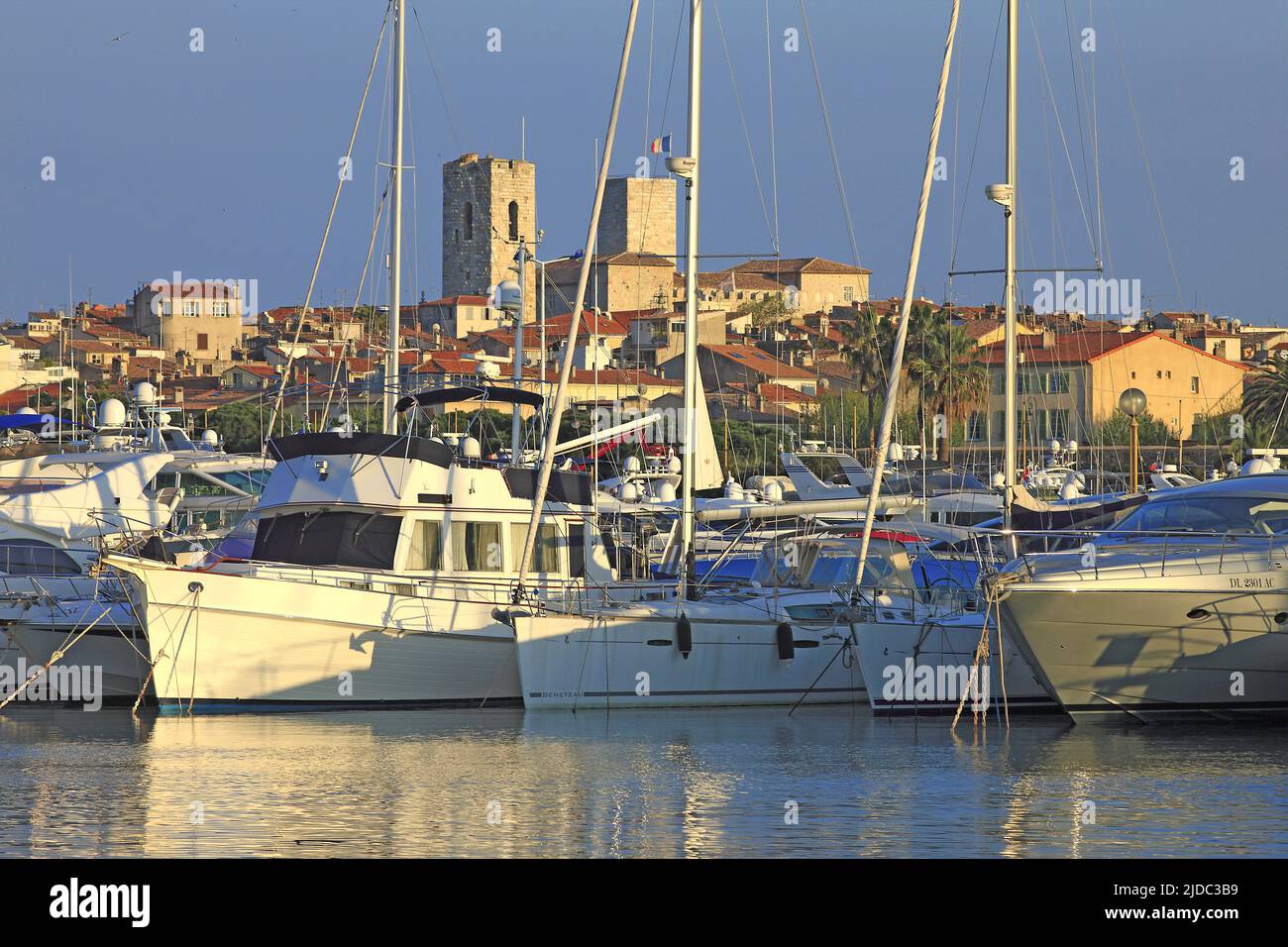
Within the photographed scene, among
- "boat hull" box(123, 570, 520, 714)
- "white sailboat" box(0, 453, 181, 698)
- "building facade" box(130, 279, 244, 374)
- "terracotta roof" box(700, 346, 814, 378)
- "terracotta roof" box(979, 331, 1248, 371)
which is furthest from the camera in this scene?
"building facade" box(130, 279, 244, 374)

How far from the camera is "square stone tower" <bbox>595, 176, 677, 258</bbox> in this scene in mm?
151750

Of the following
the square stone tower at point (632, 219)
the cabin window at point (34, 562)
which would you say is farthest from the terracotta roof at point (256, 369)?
the cabin window at point (34, 562)

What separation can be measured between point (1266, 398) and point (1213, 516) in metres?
42.5

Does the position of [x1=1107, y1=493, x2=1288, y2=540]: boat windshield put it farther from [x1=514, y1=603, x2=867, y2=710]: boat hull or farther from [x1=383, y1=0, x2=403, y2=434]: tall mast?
[x1=383, y1=0, x2=403, y2=434]: tall mast

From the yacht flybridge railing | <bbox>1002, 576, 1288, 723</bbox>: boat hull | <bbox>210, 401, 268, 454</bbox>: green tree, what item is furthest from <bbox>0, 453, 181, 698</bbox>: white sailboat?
<bbox>210, 401, 268, 454</bbox>: green tree

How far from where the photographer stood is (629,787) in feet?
52.2

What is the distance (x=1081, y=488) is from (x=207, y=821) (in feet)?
85.3

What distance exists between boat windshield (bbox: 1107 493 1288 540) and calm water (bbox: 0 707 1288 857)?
90.4 inches

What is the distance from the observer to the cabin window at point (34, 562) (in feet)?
83.2

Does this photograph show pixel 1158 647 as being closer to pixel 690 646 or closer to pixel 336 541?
pixel 690 646

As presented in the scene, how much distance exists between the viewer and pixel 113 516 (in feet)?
91.5

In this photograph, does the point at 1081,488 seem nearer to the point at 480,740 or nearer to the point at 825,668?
the point at 825,668

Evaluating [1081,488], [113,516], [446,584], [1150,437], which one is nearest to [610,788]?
[446,584]
